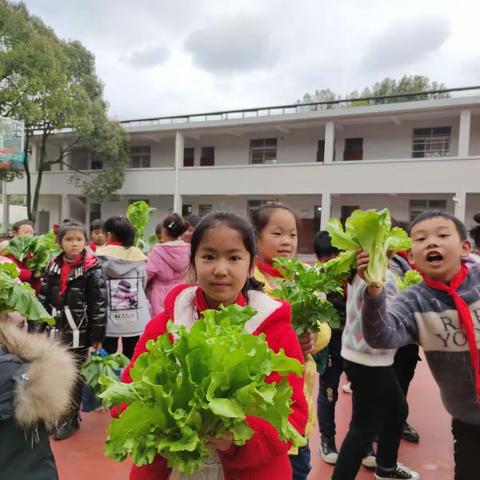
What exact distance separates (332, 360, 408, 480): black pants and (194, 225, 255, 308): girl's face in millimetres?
1351

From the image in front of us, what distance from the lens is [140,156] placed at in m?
21.8

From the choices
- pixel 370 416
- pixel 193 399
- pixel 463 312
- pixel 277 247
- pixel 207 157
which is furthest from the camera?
pixel 207 157

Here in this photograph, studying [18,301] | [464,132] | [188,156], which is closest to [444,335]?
[18,301]

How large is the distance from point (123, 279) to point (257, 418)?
2923 mm

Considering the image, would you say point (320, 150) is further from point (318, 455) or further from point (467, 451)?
point (467, 451)

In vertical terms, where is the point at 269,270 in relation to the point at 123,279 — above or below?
above

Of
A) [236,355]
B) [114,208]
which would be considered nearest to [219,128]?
[114,208]

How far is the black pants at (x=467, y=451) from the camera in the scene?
1.80 m

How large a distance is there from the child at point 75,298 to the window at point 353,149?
1593 centimetres

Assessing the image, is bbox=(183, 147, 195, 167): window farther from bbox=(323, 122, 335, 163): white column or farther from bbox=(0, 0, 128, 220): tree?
bbox=(323, 122, 335, 163): white column

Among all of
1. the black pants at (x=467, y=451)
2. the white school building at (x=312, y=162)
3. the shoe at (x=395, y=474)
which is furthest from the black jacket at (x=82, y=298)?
the white school building at (x=312, y=162)

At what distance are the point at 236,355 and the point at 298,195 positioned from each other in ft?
59.6

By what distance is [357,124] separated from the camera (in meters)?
17.5

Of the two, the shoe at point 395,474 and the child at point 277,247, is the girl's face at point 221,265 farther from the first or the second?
the shoe at point 395,474
